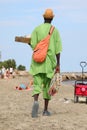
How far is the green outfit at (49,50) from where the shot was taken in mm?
8898

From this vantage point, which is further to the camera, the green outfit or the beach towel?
the beach towel

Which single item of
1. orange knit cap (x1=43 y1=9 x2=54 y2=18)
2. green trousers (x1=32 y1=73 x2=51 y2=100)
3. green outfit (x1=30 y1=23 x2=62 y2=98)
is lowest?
green trousers (x1=32 y1=73 x2=51 y2=100)

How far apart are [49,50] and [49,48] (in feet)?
0.12

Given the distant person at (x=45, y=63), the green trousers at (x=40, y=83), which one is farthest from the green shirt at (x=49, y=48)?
the green trousers at (x=40, y=83)

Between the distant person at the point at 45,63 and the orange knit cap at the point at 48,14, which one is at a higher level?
the orange knit cap at the point at 48,14

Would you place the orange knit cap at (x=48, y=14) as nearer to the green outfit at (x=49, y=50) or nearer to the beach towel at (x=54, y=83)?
the green outfit at (x=49, y=50)

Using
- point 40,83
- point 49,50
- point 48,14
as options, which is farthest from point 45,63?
point 48,14

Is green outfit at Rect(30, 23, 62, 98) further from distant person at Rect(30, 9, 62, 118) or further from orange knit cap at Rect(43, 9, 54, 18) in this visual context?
orange knit cap at Rect(43, 9, 54, 18)

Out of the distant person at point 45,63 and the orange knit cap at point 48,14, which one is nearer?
the distant person at point 45,63

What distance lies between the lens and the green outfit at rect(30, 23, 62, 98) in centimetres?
890

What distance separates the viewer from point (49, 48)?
8969 mm

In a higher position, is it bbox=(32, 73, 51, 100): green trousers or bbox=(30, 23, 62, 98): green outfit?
bbox=(30, 23, 62, 98): green outfit

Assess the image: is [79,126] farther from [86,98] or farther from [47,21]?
[86,98]

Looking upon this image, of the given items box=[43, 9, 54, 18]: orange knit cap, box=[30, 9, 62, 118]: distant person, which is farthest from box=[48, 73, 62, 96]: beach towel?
box=[43, 9, 54, 18]: orange knit cap
